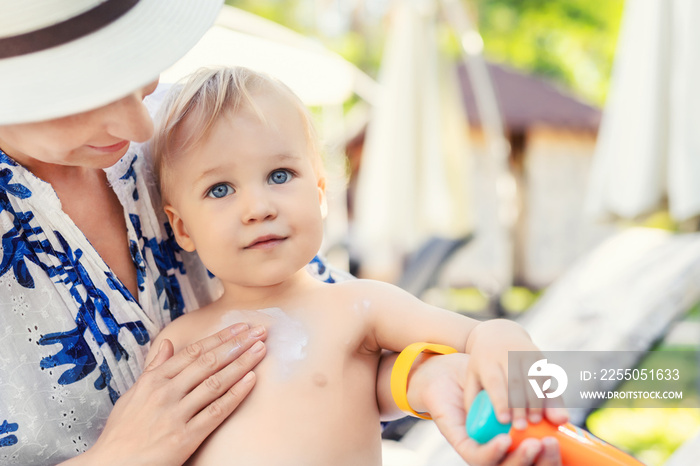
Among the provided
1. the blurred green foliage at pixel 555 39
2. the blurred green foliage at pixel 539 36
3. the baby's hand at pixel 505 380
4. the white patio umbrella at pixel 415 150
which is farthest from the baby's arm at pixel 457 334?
the blurred green foliage at pixel 555 39

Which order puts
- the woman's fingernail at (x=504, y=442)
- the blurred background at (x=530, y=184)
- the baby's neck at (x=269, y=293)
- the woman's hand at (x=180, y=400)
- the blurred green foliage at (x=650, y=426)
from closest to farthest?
the woman's fingernail at (x=504, y=442) < the woman's hand at (x=180, y=400) < the baby's neck at (x=269, y=293) < the blurred background at (x=530, y=184) < the blurred green foliage at (x=650, y=426)

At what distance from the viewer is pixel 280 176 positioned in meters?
1.59

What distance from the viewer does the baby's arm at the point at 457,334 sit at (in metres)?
1.16

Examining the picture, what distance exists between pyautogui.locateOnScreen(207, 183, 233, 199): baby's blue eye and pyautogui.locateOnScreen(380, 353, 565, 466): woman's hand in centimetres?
62

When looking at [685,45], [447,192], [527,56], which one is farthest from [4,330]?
[527,56]

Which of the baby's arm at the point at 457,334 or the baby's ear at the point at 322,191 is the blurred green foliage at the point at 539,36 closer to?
the baby's ear at the point at 322,191

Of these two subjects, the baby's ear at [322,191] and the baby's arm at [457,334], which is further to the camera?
the baby's ear at [322,191]

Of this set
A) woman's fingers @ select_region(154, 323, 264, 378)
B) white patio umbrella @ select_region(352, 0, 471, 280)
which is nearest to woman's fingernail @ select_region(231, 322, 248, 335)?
woman's fingers @ select_region(154, 323, 264, 378)

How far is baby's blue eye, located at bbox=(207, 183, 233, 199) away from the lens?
1578 millimetres

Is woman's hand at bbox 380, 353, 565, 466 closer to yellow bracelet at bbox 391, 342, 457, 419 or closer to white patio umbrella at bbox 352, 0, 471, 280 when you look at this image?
yellow bracelet at bbox 391, 342, 457, 419

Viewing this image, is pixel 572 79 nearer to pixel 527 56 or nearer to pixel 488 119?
pixel 527 56

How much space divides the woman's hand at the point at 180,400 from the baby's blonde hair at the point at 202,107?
1.54 feet

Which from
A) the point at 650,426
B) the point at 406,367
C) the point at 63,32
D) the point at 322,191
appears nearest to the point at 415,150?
the point at 650,426

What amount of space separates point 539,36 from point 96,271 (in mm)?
18147
